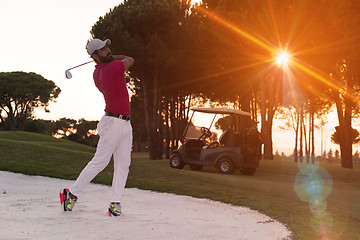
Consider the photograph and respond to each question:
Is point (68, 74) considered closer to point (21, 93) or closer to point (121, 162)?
point (121, 162)

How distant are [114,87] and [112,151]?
83 centimetres

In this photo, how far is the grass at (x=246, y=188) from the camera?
6.14m

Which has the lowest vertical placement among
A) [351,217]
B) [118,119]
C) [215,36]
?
[351,217]

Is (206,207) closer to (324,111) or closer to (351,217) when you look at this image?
(351,217)

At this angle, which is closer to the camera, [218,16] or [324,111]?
[218,16]

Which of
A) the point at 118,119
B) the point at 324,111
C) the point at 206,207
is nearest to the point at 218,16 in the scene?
the point at 206,207

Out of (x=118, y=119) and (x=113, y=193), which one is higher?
(x=118, y=119)

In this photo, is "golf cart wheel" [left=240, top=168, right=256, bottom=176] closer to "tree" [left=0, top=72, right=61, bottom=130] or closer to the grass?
the grass

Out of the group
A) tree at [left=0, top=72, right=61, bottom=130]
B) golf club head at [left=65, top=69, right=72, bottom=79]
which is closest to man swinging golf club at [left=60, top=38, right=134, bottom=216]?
golf club head at [left=65, top=69, right=72, bottom=79]

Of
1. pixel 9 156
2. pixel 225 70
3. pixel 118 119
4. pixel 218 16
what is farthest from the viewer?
pixel 225 70

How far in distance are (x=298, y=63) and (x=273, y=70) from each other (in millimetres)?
3782

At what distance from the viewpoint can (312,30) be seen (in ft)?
51.9

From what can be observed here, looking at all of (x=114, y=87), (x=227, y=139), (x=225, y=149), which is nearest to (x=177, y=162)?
(x=225, y=149)

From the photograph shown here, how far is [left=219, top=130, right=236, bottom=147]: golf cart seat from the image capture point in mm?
16281
